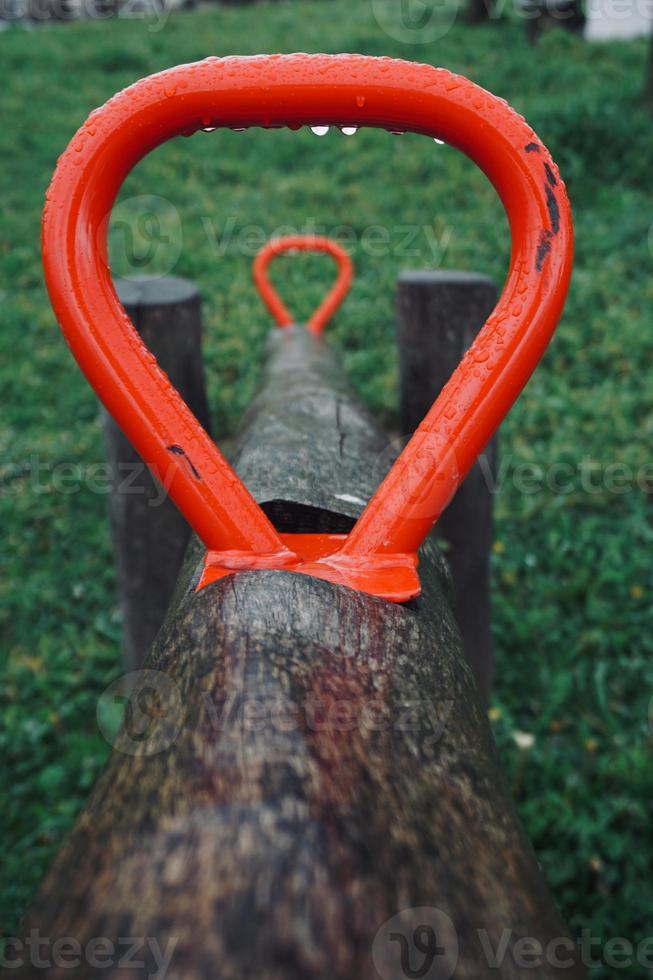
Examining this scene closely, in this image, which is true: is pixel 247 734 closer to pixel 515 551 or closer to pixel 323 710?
pixel 323 710

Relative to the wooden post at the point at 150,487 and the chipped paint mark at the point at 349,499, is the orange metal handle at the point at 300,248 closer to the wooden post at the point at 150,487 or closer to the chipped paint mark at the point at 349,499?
the wooden post at the point at 150,487

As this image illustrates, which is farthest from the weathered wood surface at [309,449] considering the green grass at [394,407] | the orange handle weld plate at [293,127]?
the green grass at [394,407]

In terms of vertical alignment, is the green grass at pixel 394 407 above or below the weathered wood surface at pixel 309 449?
below

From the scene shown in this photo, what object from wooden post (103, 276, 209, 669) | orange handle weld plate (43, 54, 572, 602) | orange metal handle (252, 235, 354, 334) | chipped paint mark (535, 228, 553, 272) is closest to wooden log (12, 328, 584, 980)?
orange handle weld plate (43, 54, 572, 602)

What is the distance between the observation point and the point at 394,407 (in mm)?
3367

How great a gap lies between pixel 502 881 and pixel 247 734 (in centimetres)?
23

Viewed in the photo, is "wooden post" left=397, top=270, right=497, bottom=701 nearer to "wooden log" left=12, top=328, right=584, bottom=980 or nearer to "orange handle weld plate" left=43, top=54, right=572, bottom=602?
"orange handle weld plate" left=43, top=54, right=572, bottom=602

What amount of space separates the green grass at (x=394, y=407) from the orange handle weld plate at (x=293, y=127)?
1454 millimetres

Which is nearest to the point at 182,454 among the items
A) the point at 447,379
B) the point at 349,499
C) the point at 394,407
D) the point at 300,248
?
the point at 349,499

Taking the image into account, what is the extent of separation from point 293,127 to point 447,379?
121 cm

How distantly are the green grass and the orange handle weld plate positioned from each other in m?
1.45

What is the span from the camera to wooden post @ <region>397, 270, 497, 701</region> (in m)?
1.97

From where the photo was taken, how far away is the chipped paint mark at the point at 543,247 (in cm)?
92

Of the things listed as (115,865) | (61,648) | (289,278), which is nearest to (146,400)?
(115,865)
